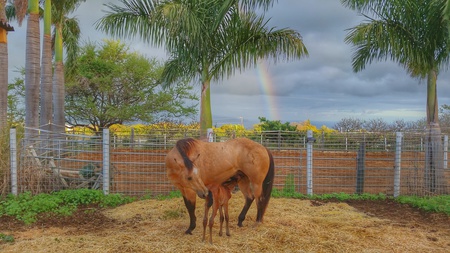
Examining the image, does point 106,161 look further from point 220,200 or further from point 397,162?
point 397,162

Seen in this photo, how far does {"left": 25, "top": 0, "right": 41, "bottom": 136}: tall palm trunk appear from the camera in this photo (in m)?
13.1

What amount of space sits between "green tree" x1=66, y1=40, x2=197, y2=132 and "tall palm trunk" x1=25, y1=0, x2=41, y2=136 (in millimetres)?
10092

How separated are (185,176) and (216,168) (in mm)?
527

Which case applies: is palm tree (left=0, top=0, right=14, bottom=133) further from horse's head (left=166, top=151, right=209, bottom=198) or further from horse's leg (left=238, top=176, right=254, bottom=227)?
horse's leg (left=238, top=176, right=254, bottom=227)

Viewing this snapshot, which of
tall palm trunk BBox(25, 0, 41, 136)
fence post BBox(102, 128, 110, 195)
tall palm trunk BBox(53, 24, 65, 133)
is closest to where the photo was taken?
fence post BBox(102, 128, 110, 195)

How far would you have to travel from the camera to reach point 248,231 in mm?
5582

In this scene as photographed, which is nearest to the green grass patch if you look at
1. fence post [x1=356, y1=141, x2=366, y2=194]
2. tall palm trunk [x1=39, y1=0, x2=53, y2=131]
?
fence post [x1=356, y1=141, x2=366, y2=194]

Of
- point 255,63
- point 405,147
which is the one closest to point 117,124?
point 255,63

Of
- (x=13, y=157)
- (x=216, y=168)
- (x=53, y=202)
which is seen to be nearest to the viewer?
(x=216, y=168)

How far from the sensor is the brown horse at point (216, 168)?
4.89m

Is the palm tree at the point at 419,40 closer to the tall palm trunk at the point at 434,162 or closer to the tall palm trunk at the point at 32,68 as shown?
the tall palm trunk at the point at 434,162

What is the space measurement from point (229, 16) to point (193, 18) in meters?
1.31

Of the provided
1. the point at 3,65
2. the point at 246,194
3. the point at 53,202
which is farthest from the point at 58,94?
the point at 246,194

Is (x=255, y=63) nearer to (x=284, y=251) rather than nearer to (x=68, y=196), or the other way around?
(x=68, y=196)
